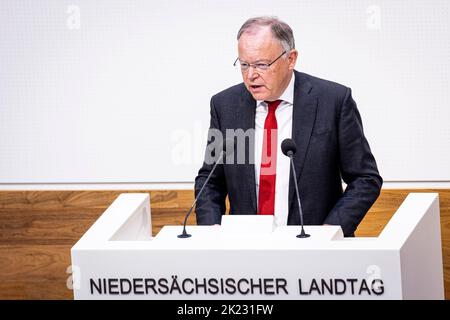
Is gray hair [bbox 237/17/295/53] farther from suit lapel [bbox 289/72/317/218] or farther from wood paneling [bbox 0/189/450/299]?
wood paneling [bbox 0/189/450/299]

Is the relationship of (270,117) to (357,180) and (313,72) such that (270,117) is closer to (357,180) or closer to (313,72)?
(357,180)

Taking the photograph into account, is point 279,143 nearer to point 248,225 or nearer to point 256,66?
point 256,66

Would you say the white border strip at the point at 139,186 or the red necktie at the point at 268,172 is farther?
the white border strip at the point at 139,186

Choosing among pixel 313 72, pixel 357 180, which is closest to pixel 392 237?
pixel 357 180

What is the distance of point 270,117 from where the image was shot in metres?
3.50

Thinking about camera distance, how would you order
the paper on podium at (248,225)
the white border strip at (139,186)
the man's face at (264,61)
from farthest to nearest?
the white border strip at (139,186)
the man's face at (264,61)
the paper on podium at (248,225)

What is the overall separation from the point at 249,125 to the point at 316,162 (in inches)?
10.0

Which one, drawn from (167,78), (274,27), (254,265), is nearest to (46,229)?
(167,78)

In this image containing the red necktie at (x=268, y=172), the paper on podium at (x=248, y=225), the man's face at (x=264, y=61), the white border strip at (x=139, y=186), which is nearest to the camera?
the paper on podium at (x=248, y=225)

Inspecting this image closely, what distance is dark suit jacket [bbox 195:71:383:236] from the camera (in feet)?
11.3

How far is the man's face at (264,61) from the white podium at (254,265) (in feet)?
2.21

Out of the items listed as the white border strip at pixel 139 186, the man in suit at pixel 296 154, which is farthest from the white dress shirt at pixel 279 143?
the white border strip at pixel 139 186

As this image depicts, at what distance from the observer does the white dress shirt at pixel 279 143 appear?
3.46 meters

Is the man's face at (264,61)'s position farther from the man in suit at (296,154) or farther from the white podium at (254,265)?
the white podium at (254,265)
